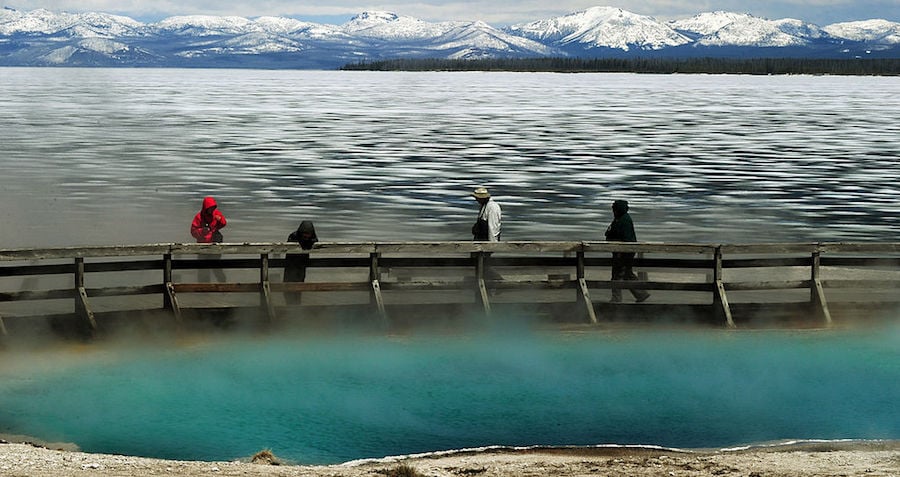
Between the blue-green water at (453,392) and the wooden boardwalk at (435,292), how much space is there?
0.87m

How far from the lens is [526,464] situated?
13.8 m

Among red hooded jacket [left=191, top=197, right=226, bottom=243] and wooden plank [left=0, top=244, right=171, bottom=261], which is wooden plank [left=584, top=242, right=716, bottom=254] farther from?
wooden plank [left=0, top=244, right=171, bottom=261]

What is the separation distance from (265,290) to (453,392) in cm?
466

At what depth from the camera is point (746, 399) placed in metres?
17.7

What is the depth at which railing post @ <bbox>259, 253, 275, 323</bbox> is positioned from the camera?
2080cm

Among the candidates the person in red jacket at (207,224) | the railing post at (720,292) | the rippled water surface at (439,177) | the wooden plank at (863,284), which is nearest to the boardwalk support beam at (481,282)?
the railing post at (720,292)

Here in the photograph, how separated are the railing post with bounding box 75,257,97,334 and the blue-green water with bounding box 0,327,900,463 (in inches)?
34.6

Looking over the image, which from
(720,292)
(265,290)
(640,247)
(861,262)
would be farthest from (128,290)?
(861,262)

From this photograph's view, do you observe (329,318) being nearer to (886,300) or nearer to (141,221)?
(886,300)

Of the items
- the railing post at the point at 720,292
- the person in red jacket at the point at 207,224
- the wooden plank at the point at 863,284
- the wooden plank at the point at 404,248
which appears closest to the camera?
the wooden plank at the point at 404,248

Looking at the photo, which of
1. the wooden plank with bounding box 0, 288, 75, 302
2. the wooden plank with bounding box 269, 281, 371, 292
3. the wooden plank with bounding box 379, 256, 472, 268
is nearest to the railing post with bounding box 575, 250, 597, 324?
the wooden plank with bounding box 379, 256, 472, 268

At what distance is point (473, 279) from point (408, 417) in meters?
5.73

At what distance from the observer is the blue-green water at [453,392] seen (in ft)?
51.8

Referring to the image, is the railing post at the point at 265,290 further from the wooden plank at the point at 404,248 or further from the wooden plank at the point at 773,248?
the wooden plank at the point at 773,248
